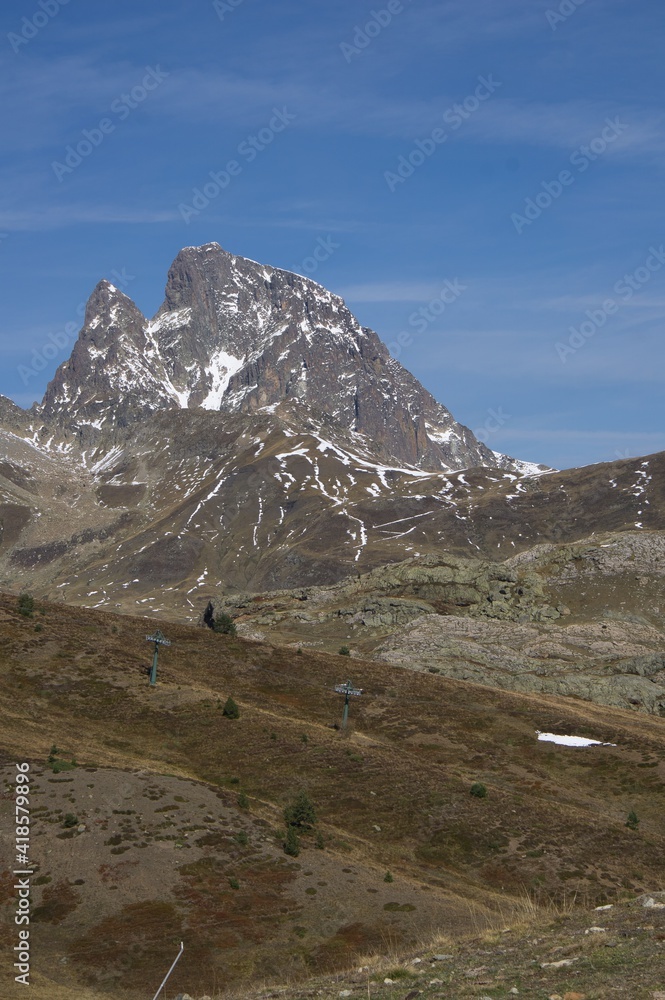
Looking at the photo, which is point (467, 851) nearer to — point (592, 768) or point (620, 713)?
point (592, 768)

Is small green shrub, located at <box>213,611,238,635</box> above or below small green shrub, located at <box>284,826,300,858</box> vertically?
above

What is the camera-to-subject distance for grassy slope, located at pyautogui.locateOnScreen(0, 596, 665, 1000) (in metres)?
44.6

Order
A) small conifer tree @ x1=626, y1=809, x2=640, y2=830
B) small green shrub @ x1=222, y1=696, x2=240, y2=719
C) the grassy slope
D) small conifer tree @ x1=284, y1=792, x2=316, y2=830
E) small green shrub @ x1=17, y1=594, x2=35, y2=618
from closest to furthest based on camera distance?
the grassy slope → small conifer tree @ x1=284, y1=792, x2=316, y2=830 → small conifer tree @ x1=626, y1=809, x2=640, y2=830 → small green shrub @ x1=222, y1=696, x2=240, y2=719 → small green shrub @ x1=17, y1=594, x2=35, y2=618

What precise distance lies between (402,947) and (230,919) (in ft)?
30.0

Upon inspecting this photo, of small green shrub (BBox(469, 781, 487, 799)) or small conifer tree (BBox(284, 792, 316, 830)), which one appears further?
small green shrub (BBox(469, 781, 487, 799))

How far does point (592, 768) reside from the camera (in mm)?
85125

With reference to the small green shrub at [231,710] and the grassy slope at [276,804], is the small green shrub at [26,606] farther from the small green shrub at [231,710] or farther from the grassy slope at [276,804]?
the small green shrub at [231,710]

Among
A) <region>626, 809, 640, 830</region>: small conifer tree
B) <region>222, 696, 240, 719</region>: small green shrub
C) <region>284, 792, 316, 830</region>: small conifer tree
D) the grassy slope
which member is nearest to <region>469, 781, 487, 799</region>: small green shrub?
the grassy slope

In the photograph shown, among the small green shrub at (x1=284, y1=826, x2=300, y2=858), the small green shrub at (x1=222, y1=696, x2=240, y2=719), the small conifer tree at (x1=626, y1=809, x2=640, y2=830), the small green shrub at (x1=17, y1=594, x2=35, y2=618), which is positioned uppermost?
the small green shrub at (x1=17, y1=594, x2=35, y2=618)

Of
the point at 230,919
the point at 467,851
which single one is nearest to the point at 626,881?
the point at 467,851

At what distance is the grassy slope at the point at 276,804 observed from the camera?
146ft

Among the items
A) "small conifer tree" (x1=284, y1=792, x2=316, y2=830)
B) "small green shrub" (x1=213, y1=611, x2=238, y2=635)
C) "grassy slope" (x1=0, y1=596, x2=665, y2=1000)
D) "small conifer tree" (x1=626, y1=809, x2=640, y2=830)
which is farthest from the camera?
"small green shrub" (x1=213, y1=611, x2=238, y2=635)

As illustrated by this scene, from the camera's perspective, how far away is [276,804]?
65312 millimetres

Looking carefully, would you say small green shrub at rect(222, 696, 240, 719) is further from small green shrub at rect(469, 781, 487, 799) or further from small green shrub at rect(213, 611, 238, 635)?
small green shrub at rect(213, 611, 238, 635)
